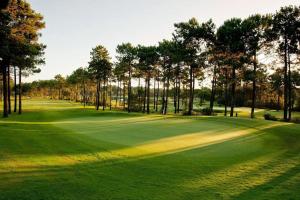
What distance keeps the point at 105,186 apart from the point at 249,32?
145 feet

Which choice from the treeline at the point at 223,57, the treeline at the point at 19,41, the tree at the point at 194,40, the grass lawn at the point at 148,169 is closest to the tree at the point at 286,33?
the treeline at the point at 223,57

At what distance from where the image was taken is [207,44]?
55250 millimetres

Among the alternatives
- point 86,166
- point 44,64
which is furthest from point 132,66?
point 86,166

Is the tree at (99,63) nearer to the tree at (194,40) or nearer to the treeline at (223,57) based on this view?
the treeline at (223,57)

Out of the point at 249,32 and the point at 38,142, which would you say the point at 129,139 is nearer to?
the point at 38,142

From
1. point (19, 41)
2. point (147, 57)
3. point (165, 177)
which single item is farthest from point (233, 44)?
point (165, 177)

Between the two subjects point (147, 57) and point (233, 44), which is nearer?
point (233, 44)

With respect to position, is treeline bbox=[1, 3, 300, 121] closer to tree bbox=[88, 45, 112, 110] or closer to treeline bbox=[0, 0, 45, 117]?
tree bbox=[88, 45, 112, 110]

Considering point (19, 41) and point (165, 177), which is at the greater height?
point (19, 41)

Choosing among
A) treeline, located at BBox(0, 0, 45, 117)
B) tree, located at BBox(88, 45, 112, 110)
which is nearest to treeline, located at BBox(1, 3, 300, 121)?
tree, located at BBox(88, 45, 112, 110)

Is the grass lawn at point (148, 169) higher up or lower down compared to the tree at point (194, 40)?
lower down

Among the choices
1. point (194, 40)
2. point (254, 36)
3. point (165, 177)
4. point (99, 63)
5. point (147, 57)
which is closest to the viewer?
point (165, 177)

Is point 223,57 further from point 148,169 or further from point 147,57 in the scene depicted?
point 148,169

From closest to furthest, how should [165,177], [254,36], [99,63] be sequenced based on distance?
[165,177] < [254,36] < [99,63]
